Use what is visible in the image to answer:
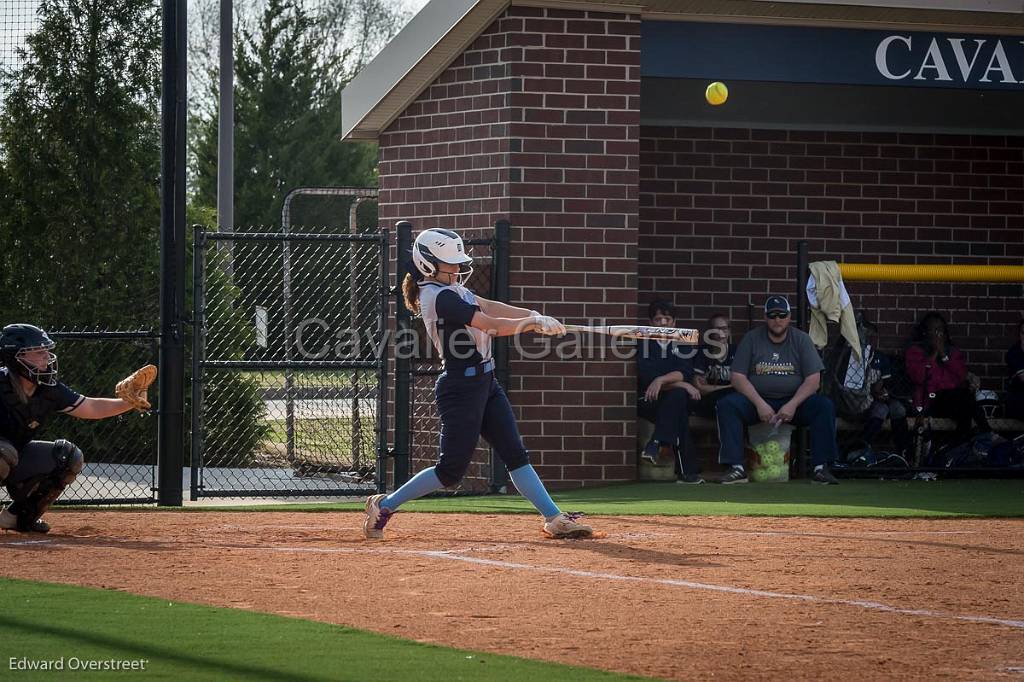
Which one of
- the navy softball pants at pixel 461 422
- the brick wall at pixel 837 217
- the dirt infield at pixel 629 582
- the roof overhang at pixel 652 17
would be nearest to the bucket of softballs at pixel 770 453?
the brick wall at pixel 837 217

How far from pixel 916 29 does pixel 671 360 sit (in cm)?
362

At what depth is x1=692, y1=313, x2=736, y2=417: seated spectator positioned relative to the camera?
12.8 m

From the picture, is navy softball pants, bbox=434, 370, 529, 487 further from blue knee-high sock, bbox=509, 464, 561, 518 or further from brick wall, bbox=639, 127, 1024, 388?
brick wall, bbox=639, 127, 1024, 388

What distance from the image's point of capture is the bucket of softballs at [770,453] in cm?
1244

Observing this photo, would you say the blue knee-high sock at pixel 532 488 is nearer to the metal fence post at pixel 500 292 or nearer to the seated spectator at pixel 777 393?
the metal fence post at pixel 500 292

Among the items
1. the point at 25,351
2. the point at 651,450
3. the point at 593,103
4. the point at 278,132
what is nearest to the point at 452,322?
the point at 25,351

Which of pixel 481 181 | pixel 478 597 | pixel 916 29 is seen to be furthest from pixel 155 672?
pixel 916 29

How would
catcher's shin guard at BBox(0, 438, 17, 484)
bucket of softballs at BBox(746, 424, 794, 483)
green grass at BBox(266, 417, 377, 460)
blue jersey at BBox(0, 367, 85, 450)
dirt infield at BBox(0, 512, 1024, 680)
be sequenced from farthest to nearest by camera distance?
1. green grass at BBox(266, 417, 377, 460)
2. bucket of softballs at BBox(746, 424, 794, 483)
3. blue jersey at BBox(0, 367, 85, 450)
4. catcher's shin guard at BBox(0, 438, 17, 484)
5. dirt infield at BBox(0, 512, 1024, 680)

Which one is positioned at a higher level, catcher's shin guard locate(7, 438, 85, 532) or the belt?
the belt

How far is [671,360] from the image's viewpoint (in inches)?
492

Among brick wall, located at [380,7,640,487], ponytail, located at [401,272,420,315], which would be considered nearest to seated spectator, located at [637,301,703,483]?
brick wall, located at [380,7,640,487]

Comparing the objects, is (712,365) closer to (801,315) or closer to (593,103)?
(801,315)

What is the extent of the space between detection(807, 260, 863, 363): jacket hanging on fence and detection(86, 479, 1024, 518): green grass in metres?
1.42

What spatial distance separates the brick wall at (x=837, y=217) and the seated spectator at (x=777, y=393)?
1.74 metres
